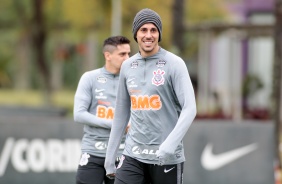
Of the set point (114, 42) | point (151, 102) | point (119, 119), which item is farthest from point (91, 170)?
point (151, 102)

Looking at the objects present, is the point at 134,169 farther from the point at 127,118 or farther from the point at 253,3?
the point at 253,3

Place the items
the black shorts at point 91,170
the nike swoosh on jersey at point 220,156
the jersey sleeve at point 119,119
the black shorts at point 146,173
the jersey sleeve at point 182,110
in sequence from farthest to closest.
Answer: the nike swoosh on jersey at point 220,156, the black shorts at point 91,170, the jersey sleeve at point 119,119, the black shorts at point 146,173, the jersey sleeve at point 182,110

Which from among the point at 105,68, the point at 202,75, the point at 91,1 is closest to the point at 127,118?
the point at 105,68

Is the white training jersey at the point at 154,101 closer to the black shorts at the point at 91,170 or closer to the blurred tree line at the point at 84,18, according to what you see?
the black shorts at the point at 91,170

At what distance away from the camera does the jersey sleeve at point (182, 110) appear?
306 inches

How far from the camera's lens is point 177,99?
8.16 metres

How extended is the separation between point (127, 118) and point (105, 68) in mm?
2124

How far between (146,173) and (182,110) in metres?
0.73

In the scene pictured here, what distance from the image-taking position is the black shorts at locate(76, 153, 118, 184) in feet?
33.6

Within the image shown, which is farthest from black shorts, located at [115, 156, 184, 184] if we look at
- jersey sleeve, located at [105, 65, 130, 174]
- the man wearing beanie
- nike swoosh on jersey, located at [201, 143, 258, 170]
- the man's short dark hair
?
nike swoosh on jersey, located at [201, 143, 258, 170]

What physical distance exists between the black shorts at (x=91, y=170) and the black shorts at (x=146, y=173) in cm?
196

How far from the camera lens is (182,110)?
25.9 feet

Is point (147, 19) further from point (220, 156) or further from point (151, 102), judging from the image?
point (220, 156)

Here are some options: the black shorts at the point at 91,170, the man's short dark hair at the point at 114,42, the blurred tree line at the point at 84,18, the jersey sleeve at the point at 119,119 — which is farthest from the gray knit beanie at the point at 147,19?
the blurred tree line at the point at 84,18
